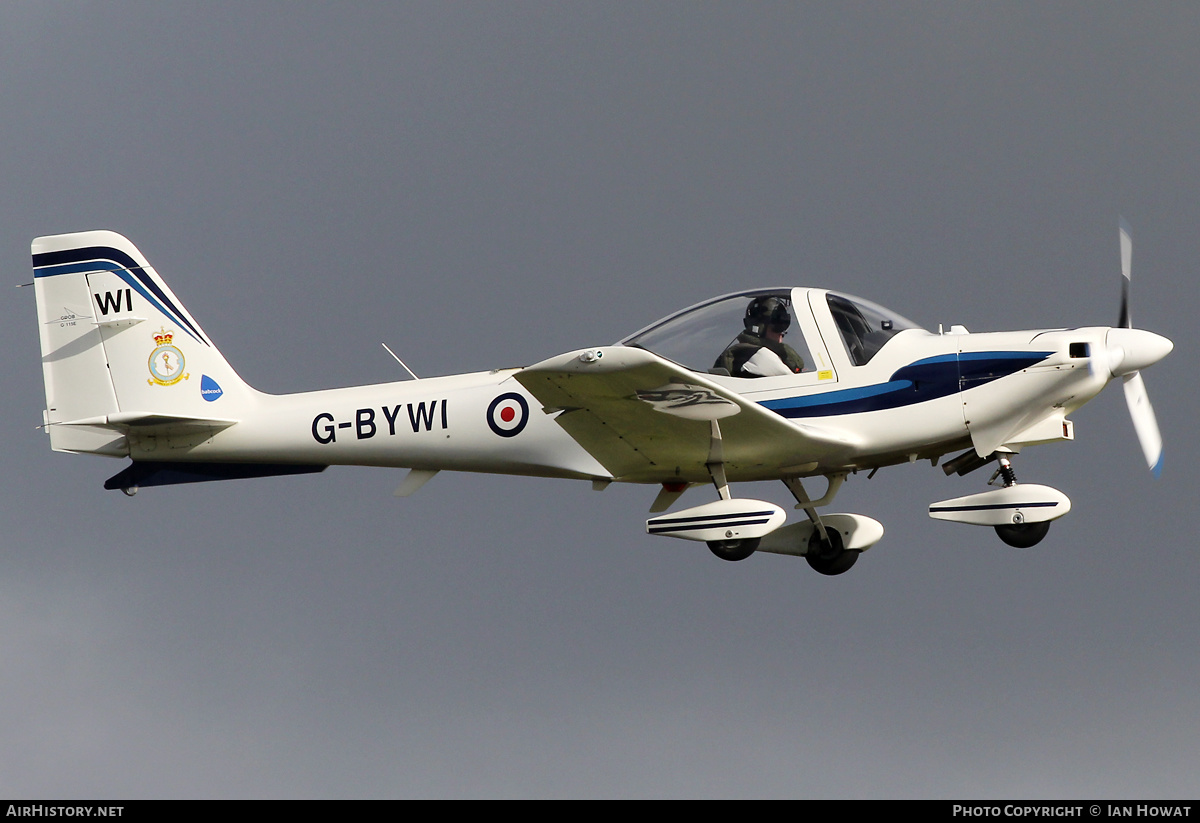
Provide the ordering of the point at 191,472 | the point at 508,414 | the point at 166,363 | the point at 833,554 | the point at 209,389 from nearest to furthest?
the point at 508,414 < the point at 833,554 < the point at 191,472 < the point at 209,389 < the point at 166,363

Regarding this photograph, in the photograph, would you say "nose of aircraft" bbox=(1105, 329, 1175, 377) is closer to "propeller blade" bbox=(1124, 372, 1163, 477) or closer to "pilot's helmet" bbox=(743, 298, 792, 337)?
"propeller blade" bbox=(1124, 372, 1163, 477)

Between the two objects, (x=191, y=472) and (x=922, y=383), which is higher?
(x=922, y=383)

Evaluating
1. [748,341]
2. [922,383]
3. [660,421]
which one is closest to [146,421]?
[660,421]

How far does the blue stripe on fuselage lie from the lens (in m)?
13.5

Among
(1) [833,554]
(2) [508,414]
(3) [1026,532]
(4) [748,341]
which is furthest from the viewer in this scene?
(1) [833,554]

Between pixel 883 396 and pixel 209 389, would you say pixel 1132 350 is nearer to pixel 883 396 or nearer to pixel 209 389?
pixel 883 396

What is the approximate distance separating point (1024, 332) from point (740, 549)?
3134mm

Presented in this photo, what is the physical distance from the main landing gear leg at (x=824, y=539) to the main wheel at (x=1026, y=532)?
1.95m

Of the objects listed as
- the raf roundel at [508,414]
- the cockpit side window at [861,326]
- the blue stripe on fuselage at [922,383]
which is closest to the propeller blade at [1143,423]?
the blue stripe on fuselage at [922,383]

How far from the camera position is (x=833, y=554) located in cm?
1491

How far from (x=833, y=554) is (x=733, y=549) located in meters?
1.73

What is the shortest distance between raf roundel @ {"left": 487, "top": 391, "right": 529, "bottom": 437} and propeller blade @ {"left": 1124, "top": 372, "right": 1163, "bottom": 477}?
214 inches
